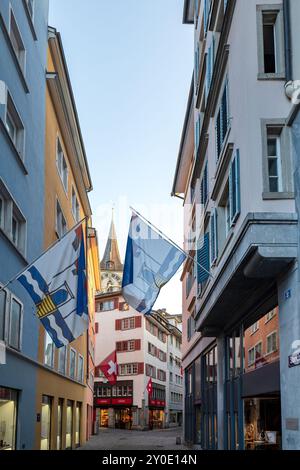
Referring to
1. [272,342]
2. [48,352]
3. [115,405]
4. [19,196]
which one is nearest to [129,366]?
[115,405]

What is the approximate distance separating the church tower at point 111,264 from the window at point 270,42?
384 feet

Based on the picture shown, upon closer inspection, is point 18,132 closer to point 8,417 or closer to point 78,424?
point 8,417

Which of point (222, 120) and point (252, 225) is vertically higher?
point (222, 120)

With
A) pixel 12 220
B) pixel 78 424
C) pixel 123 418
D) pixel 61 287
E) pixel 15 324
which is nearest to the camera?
pixel 61 287

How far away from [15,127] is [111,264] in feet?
392

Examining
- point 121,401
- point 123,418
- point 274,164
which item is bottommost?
point 123,418

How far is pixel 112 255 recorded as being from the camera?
141 meters

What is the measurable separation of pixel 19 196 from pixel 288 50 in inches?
333

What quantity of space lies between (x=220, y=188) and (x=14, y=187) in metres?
→ 5.97

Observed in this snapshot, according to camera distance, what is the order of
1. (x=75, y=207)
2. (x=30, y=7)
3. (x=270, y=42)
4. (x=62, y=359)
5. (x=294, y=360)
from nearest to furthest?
(x=294, y=360)
(x=270, y=42)
(x=30, y=7)
(x=62, y=359)
(x=75, y=207)

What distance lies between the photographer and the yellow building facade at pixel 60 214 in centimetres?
2406

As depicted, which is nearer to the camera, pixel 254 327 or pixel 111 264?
pixel 254 327

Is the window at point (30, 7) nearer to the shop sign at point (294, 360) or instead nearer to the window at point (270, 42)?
the window at point (270, 42)

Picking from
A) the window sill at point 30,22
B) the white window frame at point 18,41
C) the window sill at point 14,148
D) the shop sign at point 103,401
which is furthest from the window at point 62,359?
the shop sign at point 103,401
